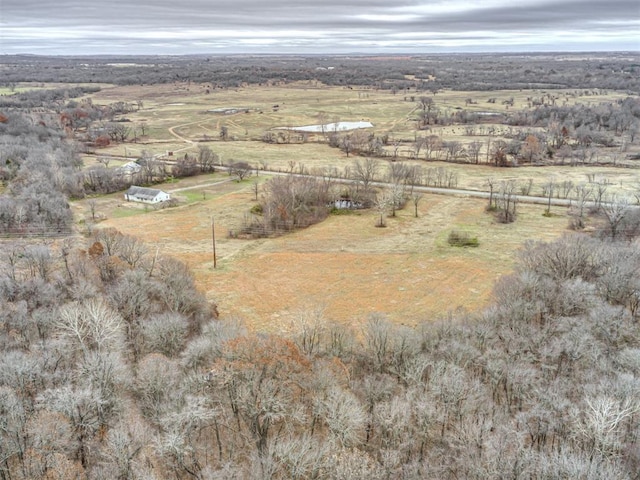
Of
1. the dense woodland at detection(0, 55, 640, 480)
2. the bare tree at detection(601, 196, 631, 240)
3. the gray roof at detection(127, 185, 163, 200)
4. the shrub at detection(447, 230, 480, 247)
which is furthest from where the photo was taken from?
the gray roof at detection(127, 185, 163, 200)

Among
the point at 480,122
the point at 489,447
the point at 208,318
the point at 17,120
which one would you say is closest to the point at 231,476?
the point at 489,447

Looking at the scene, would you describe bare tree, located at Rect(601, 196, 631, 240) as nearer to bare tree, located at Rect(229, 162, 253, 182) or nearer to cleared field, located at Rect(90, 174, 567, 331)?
cleared field, located at Rect(90, 174, 567, 331)

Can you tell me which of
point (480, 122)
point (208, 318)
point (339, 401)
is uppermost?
point (480, 122)

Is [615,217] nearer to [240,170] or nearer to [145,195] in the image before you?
[240,170]

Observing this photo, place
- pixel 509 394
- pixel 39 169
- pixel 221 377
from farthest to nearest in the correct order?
pixel 39 169 → pixel 509 394 → pixel 221 377

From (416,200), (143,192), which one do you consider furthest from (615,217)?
(143,192)

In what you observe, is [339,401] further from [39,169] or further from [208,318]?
[39,169]

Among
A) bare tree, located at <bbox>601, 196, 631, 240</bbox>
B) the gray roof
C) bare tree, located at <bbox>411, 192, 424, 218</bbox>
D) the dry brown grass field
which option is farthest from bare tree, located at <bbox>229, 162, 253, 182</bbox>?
bare tree, located at <bbox>601, 196, 631, 240</bbox>
